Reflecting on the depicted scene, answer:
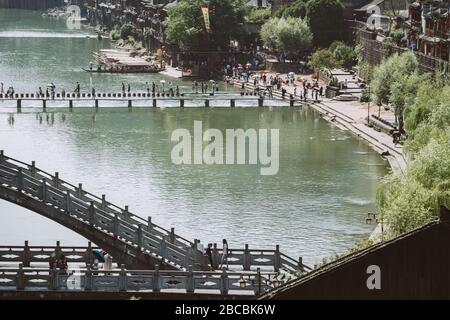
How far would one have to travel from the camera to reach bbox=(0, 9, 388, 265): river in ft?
223

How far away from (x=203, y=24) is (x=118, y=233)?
115257 mm

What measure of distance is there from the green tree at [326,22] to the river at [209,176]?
131ft

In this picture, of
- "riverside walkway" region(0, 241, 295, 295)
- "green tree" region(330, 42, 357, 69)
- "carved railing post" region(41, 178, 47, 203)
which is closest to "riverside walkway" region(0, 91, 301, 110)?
"green tree" region(330, 42, 357, 69)

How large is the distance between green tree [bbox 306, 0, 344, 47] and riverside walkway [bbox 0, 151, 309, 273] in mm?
112673

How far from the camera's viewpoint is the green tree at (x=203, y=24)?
162250 millimetres

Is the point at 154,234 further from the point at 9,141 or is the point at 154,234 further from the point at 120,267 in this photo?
the point at 9,141

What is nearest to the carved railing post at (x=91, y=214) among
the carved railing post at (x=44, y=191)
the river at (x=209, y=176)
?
the carved railing post at (x=44, y=191)

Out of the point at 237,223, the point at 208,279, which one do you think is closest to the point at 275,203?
the point at 237,223

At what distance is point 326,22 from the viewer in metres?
162

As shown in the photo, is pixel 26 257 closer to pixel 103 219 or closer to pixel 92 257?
pixel 92 257

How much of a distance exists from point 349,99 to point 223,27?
40848 mm

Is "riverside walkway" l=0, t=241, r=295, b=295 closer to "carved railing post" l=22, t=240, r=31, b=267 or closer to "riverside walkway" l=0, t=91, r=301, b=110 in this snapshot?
"carved railing post" l=22, t=240, r=31, b=267

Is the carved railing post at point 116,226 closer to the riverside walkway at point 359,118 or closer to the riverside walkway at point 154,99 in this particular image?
the riverside walkway at point 359,118

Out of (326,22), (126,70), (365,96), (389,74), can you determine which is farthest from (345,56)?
(389,74)
